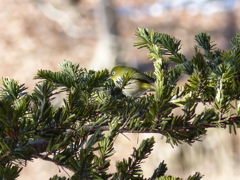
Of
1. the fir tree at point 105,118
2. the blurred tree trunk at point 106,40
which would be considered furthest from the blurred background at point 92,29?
the fir tree at point 105,118

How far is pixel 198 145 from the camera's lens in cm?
608

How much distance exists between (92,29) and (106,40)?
68.4 inches

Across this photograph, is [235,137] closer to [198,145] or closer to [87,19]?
[198,145]

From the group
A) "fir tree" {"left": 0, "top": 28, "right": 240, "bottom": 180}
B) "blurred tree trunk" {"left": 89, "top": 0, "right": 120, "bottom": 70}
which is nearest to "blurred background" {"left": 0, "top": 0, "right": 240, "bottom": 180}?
"blurred tree trunk" {"left": 89, "top": 0, "right": 120, "bottom": 70}

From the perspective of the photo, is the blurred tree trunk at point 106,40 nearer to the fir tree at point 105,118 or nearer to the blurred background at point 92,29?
the blurred background at point 92,29

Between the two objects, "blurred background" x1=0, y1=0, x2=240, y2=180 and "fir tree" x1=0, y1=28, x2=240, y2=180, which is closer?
"fir tree" x1=0, y1=28, x2=240, y2=180

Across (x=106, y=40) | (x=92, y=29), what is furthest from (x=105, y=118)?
(x=92, y=29)

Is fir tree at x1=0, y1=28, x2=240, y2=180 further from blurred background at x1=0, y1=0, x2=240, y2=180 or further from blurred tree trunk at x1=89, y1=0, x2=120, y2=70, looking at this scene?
blurred tree trunk at x1=89, y1=0, x2=120, y2=70

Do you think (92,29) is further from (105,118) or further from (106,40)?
(105,118)

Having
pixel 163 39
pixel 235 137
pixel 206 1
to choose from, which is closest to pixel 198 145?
pixel 235 137

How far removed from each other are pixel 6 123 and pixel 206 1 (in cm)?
1371

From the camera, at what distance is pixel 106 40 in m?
11.2

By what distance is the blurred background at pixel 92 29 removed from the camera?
35.9ft

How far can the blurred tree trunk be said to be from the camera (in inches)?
432
